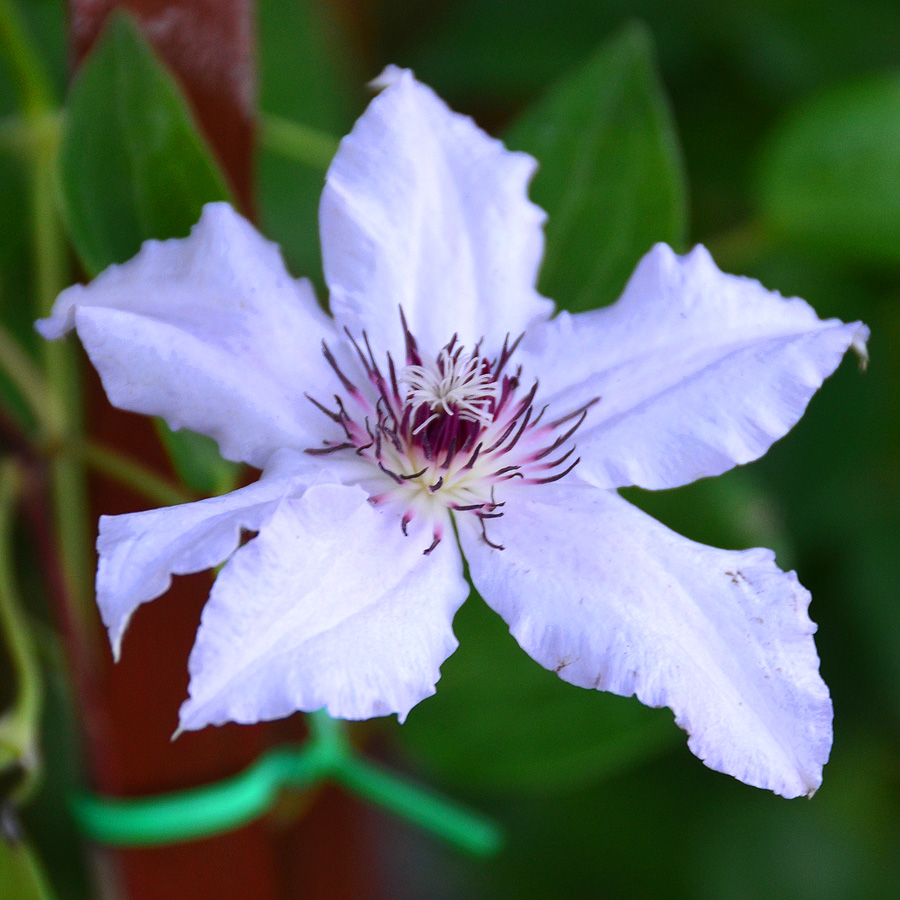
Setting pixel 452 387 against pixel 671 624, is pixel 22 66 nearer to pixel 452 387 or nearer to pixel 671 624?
pixel 452 387

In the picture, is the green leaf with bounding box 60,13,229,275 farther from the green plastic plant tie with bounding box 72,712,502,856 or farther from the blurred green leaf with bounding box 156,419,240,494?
the green plastic plant tie with bounding box 72,712,502,856

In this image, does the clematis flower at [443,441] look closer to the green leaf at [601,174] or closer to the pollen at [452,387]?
the pollen at [452,387]

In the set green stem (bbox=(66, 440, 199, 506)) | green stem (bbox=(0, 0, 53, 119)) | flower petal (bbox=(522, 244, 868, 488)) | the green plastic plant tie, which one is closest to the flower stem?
the green plastic plant tie

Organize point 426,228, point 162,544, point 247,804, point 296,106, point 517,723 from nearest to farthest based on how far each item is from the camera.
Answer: point 162,544 → point 426,228 → point 247,804 → point 517,723 → point 296,106

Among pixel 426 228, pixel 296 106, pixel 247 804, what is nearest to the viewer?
pixel 426 228

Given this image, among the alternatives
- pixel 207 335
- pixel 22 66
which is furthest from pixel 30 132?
pixel 207 335

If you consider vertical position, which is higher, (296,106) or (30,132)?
(30,132)
